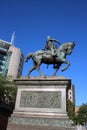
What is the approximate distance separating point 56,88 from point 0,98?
2068 centimetres

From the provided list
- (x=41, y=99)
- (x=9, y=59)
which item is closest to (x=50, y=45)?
(x=41, y=99)

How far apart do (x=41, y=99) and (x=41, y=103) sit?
305 millimetres

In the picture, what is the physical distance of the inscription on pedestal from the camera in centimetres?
1305

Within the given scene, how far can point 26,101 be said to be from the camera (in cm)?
1358

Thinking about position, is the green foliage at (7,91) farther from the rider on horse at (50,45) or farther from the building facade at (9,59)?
the building facade at (9,59)

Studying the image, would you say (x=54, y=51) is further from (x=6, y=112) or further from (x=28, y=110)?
(x=6, y=112)

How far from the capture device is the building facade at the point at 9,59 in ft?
257

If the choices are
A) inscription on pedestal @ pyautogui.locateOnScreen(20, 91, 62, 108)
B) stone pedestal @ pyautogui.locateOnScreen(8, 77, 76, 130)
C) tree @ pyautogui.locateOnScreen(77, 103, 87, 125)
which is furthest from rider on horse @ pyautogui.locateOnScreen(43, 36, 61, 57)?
tree @ pyautogui.locateOnScreen(77, 103, 87, 125)

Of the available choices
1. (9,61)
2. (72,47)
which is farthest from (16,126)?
(9,61)

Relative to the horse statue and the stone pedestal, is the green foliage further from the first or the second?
the stone pedestal

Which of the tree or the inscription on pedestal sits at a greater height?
the tree

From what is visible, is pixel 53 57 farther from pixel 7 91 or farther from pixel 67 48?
pixel 7 91

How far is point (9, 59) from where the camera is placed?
80.3 metres

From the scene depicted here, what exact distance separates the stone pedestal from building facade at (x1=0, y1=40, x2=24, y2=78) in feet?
210
